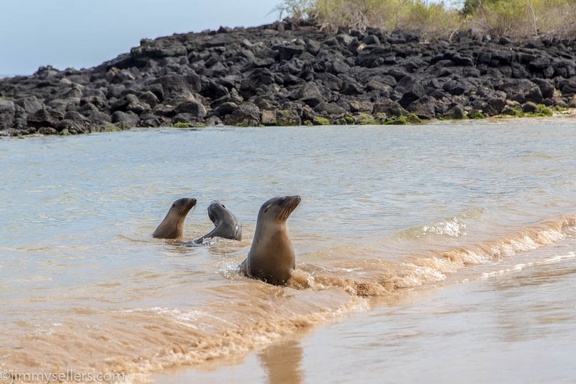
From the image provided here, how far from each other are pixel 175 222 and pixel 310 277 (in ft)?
9.20

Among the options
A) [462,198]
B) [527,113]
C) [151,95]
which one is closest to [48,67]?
[151,95]

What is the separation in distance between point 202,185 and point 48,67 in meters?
39.2

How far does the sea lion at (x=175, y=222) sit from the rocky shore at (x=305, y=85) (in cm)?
1830

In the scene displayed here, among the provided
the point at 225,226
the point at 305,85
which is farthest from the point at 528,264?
the point at 305,85

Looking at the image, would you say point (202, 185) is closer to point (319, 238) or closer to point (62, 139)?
point (319, 238)

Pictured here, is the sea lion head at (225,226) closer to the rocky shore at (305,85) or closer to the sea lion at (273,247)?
the sea lion at (273,247)

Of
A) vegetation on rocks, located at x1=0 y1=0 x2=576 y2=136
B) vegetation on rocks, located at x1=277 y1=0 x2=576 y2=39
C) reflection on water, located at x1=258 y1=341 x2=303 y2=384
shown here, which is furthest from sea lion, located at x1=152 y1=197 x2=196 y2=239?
vegetation on rocks, located at x1=277 y1=0 x2=576 y2=39

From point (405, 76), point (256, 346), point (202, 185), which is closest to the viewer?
point (256, 346)

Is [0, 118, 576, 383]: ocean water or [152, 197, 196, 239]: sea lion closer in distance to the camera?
[0, 118, 576, 383]: ocean water

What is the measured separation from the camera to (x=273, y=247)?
23.0ft

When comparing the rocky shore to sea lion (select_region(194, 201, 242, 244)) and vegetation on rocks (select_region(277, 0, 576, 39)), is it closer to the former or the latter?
vegetation on rocks (select_region(277, 0, 576, 39))

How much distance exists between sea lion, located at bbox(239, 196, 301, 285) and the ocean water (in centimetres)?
12

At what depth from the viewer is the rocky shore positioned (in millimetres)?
29156

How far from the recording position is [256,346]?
5500mm
